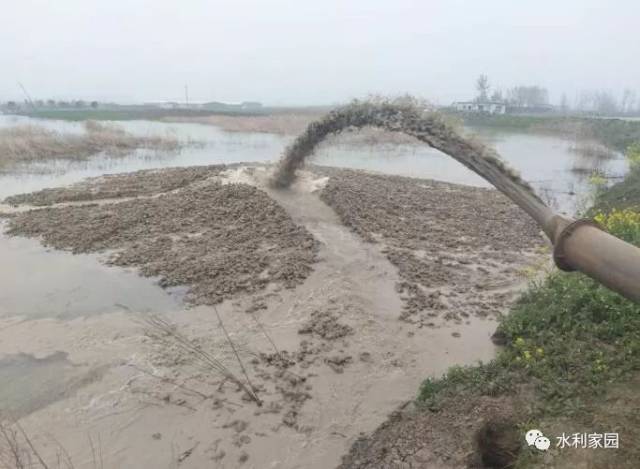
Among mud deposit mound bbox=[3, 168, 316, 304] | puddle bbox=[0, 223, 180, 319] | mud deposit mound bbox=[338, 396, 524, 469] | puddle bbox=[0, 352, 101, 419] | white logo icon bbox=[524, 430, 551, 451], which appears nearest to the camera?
white logo icon bbox=[524, 430, 551, 451]

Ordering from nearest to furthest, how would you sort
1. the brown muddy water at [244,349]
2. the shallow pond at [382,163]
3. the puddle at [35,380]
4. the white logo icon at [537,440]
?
the white logo icon at [537,440], the brown muddy water at [244,349], the puddle at [35,380], the shallow pond at [382,163]

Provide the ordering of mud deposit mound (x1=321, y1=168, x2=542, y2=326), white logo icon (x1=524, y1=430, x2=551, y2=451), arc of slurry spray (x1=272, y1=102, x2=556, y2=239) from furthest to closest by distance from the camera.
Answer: mud deposit mound (x1=321, y1=168, x2=542, y2=326) < arc of slurry spray (x1=272, y1=102, x2=556, y2=239) < white logo icon (x1=524, y1=430, x2=551, y2=451)

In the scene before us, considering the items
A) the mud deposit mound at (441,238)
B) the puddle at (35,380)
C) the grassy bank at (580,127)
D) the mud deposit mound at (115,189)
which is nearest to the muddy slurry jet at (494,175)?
the mud deposit mound at (441,238)

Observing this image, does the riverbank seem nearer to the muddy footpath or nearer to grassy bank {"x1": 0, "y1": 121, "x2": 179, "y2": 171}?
the muddy footpath

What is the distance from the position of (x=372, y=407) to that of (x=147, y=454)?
84.9 inches

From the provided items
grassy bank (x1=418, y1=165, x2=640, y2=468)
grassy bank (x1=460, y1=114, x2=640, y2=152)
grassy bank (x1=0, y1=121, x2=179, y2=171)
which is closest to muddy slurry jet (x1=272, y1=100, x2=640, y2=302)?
grassy bank (x1=418, y1=165, x2=640, y2=468)

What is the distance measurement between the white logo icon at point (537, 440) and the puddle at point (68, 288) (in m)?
5.01

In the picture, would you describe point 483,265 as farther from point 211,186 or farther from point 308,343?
point 211,186

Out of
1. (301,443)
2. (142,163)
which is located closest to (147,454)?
(301,443)

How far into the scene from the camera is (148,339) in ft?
19.7

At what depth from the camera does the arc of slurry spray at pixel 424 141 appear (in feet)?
17.6

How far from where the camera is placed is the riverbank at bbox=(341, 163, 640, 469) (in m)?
3.37

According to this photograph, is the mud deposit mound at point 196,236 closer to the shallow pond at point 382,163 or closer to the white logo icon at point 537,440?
the shallow pond at point 382,163

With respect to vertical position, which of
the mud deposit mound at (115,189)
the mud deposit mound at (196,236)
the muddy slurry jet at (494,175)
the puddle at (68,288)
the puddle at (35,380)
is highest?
the muddy slurry jet at (494,175)
